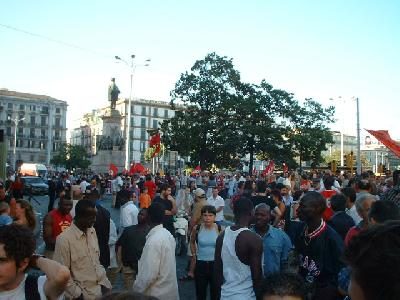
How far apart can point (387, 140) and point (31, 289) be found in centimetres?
1351

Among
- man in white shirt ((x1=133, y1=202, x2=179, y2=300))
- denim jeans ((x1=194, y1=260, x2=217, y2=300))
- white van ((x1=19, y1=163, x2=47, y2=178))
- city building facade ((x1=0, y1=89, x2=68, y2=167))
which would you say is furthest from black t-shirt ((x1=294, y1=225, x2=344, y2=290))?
city building facade ((x1=0, y1=89, x2=68, y2=167))

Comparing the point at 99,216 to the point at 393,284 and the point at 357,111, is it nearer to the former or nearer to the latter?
the point at 393,284

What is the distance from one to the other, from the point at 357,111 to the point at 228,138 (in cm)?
1032

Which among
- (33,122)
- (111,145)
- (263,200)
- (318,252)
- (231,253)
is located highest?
(33,122)

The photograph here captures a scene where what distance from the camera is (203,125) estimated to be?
38.4 meters

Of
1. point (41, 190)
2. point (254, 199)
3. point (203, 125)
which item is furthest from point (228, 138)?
point (254, 199)

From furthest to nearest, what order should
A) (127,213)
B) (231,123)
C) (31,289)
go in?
(231,123) → (127,213) → (31,289)

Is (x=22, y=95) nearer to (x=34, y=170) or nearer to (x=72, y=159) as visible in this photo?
(x=72, y=159)

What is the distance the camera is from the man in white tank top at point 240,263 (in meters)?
4.58

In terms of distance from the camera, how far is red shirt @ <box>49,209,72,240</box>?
6.64m

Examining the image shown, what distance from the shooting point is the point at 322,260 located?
4070 millimetres

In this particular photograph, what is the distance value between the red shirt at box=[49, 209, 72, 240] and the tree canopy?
3086 cm

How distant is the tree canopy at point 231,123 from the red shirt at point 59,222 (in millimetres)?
30865

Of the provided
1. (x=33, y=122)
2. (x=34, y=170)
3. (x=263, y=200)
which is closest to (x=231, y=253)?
(x=263, y=200)
